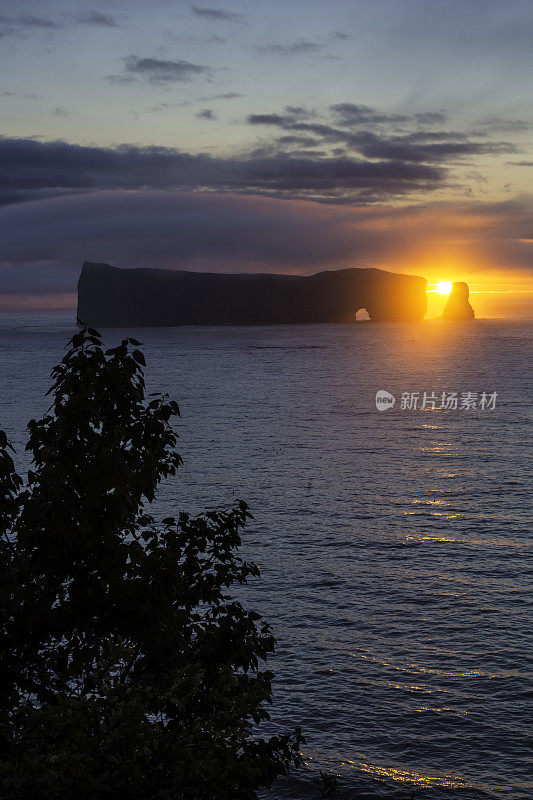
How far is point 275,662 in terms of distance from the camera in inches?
1169

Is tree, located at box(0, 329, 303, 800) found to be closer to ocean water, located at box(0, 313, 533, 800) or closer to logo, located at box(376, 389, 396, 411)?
ocean water, located at box(0, 313, 533, 800)

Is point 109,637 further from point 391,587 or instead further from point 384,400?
point 384,400

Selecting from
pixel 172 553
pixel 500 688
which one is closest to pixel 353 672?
pixel 500 688

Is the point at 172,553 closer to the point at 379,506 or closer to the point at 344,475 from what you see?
the point at 379,506

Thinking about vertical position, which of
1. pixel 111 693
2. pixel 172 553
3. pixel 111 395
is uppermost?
pixel 111 395

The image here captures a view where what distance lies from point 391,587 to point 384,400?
273 feet

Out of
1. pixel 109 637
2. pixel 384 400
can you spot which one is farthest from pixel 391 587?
pixel 384 400

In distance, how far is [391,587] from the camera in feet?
121

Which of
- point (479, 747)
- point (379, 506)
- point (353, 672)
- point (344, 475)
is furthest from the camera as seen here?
point (344, 475)

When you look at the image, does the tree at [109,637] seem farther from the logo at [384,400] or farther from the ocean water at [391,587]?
the logo at [384,400]

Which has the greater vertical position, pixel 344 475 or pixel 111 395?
pixel 111 395

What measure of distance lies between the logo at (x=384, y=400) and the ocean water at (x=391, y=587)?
18034 millimetres

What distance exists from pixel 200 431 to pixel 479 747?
6293 centimetres

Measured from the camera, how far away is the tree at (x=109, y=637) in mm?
10367
